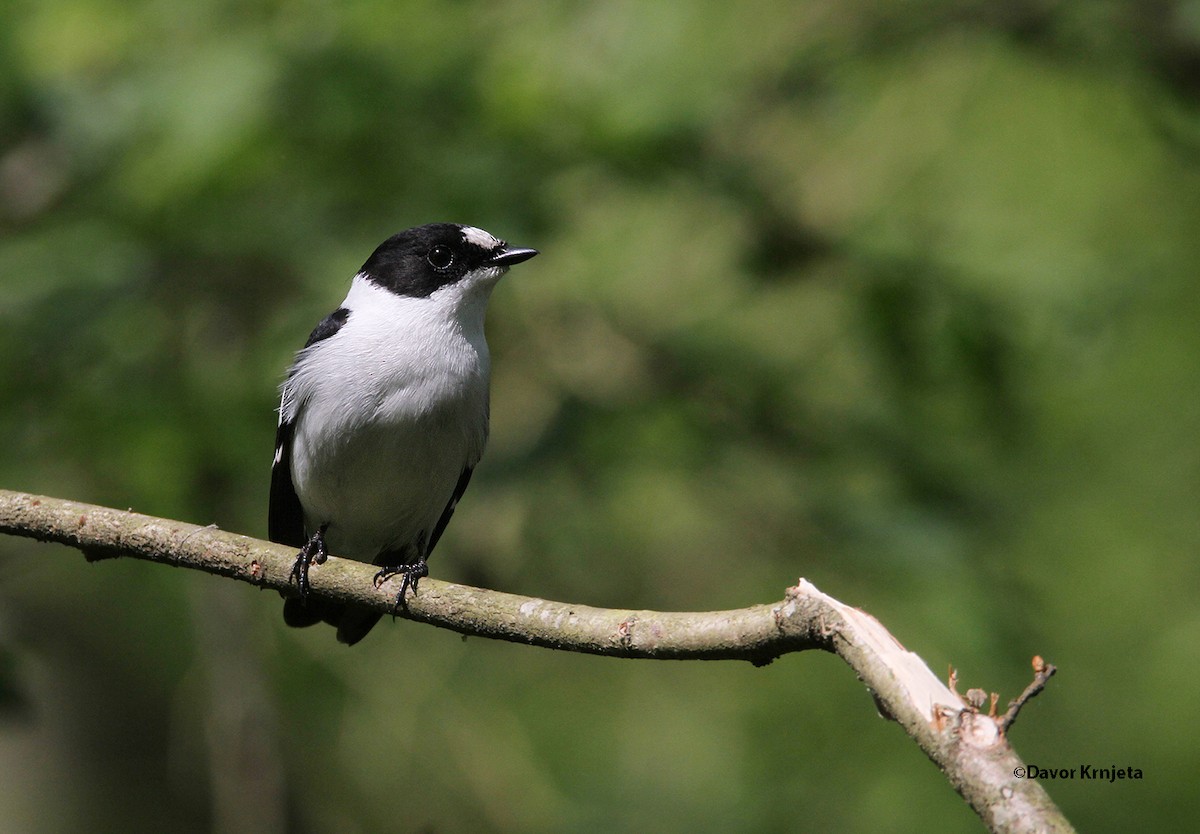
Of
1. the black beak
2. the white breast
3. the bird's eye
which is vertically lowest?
the white breast

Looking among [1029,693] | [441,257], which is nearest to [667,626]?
[1029,693]

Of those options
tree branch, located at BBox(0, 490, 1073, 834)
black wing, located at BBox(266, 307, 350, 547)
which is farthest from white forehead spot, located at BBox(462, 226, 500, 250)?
tree branch, located at BBox(0, 490, 1073, 834)

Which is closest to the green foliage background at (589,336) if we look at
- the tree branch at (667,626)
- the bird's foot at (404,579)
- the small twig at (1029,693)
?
the tree branch at (667,626)

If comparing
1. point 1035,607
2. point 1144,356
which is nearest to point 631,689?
point 1035,607

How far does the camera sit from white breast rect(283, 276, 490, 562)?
444 cm

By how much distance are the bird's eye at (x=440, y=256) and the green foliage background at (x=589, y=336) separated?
0.27 metres

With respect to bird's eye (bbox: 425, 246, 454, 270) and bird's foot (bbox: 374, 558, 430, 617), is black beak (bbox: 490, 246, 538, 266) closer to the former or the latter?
bird's eye (bbox: 425, 246, 454, 270)

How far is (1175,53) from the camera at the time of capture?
5.77m

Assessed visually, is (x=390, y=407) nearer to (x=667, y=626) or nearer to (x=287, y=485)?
(x=287, y=485)

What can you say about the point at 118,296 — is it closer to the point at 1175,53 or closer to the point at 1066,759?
the point at 1175,53

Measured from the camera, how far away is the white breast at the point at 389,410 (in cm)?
444

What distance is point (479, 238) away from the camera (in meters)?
4.92

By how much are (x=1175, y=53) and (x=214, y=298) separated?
4.80 meters

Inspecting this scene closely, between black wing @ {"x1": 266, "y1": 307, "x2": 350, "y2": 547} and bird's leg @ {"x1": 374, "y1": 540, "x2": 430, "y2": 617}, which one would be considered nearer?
bird's leg @ {"x1": 374, "y1": 540, "x2": 430, "y2": 617}
